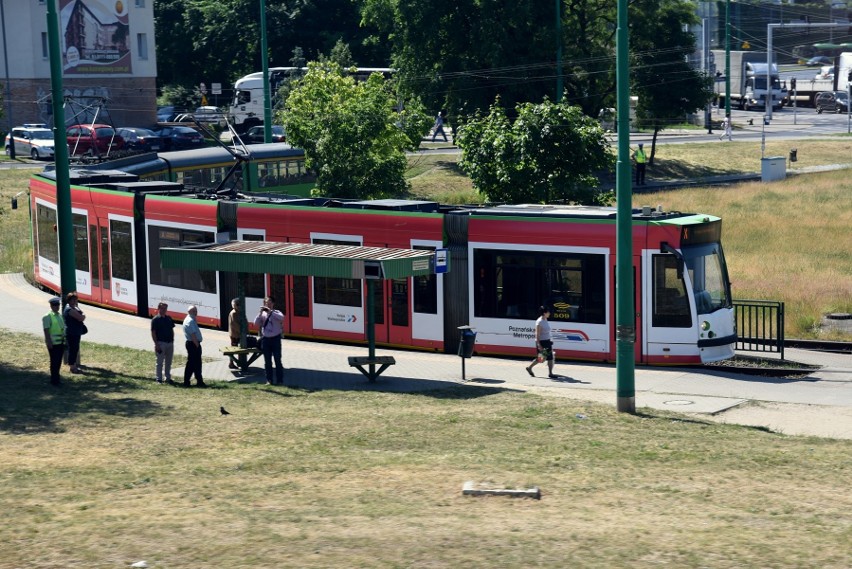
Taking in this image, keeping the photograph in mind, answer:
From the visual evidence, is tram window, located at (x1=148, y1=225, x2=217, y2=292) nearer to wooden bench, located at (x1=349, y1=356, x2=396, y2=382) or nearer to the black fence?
wooden bench, located at (x1=349, y1=356, x2=396, y2=382)

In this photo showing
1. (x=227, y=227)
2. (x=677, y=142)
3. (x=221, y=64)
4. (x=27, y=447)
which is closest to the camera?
(x=27, y=447)

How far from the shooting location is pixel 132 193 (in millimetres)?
27453

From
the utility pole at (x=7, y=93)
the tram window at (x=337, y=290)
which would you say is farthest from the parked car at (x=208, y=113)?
the tram window at (x=337, y=290)

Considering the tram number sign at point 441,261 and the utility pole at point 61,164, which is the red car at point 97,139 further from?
the tram number sign at point 441,261

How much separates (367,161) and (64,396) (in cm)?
1973

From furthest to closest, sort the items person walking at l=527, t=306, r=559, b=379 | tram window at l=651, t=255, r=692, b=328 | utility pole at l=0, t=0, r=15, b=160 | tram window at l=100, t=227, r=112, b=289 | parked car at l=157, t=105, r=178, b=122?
parked car at l=157, t=105, r=178, b=122 < utility pole at l=0, t=0, r=15, b=160 < tram window at l=100, t=227, r=112, b=289 < tram window at l=651, t=255, r=692, b=328 < person walking at l=527, t=306, r=559, b=379

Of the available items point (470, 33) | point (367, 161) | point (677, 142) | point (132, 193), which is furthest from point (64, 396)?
point (677, 142)

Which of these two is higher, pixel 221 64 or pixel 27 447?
pixel 221 64

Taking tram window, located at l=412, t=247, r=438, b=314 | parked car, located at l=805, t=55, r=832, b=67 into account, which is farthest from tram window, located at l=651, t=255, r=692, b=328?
parked car, located at l=805, t=55, r=832, b=67

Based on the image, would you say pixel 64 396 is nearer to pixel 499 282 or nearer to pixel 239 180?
pixel 499 282

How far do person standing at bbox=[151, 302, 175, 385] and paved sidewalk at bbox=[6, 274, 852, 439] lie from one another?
1.04 m

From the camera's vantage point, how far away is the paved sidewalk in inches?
727

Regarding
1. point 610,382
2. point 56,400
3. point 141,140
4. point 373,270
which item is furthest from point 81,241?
point 141,140

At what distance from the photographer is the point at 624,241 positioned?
17.6m
